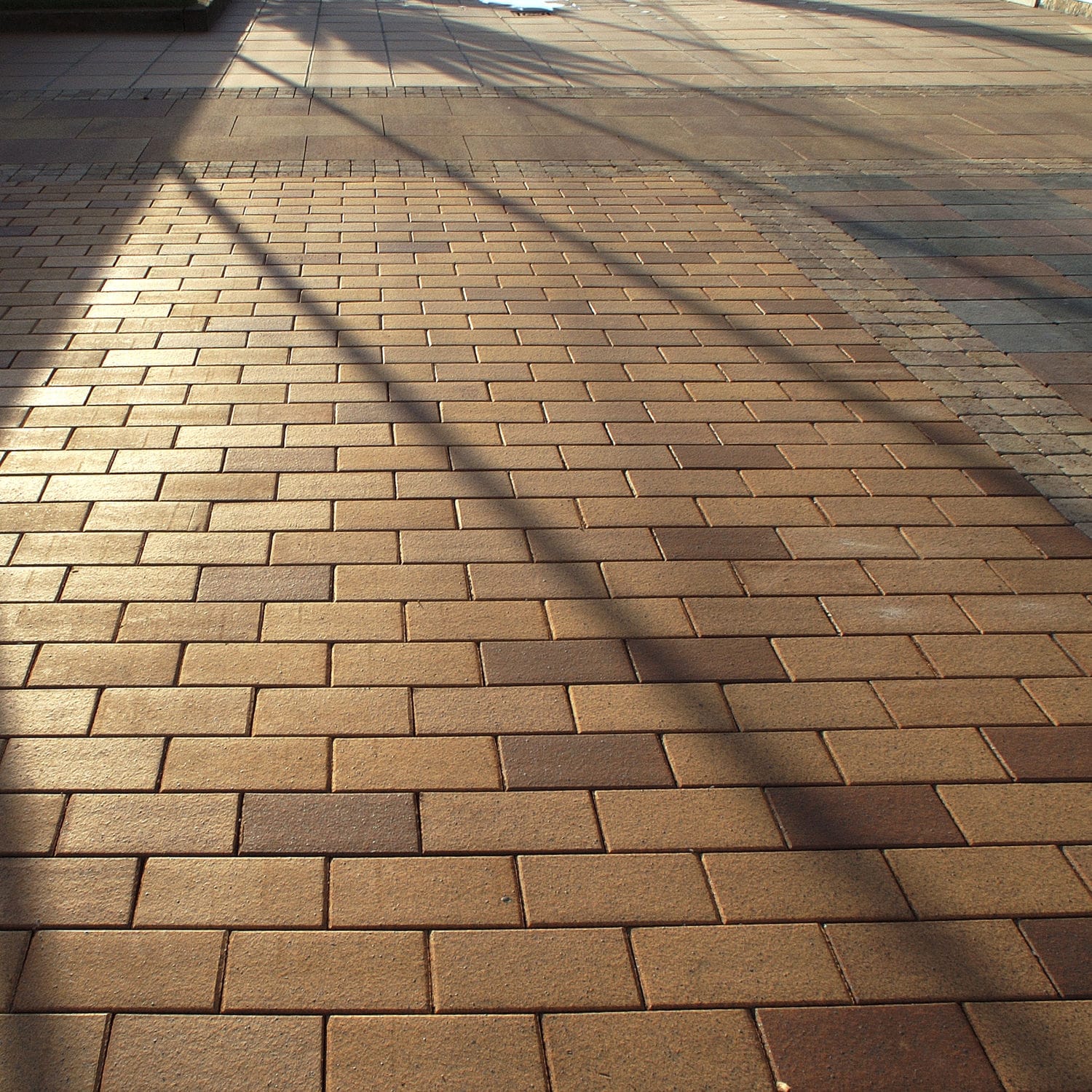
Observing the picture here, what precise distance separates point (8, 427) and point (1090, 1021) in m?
3.49

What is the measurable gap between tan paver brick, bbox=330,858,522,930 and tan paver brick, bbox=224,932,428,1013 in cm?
4

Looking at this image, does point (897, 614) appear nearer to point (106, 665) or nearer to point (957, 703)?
point (957, 703)

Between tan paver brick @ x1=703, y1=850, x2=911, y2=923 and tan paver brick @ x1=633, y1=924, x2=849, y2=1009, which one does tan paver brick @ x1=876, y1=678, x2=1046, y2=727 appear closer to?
tan paver brick @ x1=703, y1=850, x2=911, y2=923

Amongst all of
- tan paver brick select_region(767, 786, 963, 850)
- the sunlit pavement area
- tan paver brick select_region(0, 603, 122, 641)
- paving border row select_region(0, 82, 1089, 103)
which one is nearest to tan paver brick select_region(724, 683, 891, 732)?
the sunlit pavement area

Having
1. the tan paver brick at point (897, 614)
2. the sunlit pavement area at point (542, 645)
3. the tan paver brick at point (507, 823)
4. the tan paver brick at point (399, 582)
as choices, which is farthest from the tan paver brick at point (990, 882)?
the tan paver brick at point (399, 582)

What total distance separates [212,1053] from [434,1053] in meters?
0.36

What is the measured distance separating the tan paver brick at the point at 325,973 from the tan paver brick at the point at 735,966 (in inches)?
16.4

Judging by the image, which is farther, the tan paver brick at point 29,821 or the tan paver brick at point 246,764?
the tan paver brick at point 246,764

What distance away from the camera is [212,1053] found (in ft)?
5.74

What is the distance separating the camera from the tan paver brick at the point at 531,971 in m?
1.85

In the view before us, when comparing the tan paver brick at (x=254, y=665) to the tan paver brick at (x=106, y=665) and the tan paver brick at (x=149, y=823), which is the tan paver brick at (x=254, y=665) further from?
the tan paver brick at (x=149, y=823)

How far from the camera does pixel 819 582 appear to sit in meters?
2.97

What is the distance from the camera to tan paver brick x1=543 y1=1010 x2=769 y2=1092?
1734 millimetres

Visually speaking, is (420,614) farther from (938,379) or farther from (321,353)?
(938,379)
